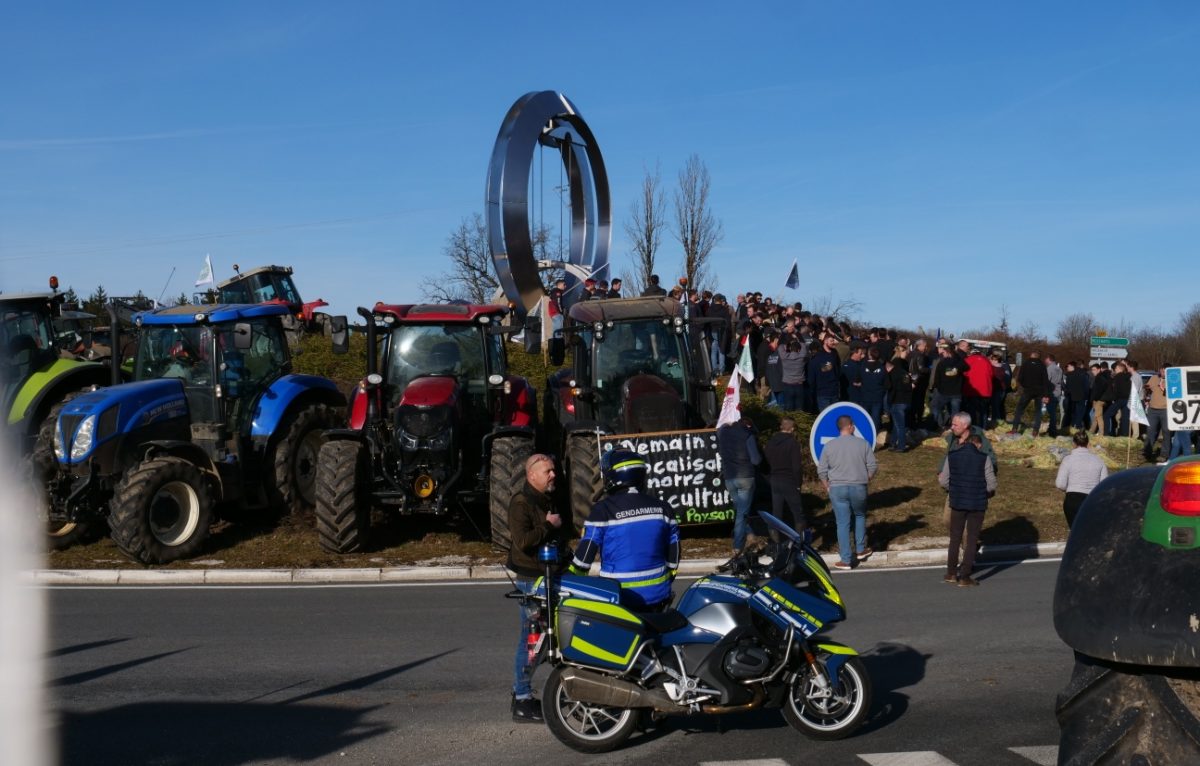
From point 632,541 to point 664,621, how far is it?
1.81 feet

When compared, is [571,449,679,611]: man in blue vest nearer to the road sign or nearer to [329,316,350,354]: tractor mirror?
the road sign

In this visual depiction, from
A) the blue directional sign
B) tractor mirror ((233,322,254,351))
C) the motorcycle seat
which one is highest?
tractor mirror ((233,322,254,351))

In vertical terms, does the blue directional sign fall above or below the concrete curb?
above

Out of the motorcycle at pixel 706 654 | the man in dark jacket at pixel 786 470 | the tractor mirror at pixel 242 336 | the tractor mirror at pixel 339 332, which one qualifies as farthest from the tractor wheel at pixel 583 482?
the motorcycle at pixel 706 654

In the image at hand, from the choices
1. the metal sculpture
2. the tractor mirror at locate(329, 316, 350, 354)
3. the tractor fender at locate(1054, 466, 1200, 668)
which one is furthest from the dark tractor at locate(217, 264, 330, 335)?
Result: the tractor fender at locate(1054, 466, 1200, 668)

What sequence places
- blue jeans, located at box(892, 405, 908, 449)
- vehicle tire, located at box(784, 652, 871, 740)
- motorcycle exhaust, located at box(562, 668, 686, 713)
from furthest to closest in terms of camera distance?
1. blue jeans, located at box(892, 405, 908, 449)
2. vehicle tire, located at box(784, 652, 871, 740)
3. motorcycle exhaust, located at box(562, 668, 686, 713)

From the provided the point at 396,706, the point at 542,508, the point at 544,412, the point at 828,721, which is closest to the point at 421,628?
the point at 396,706

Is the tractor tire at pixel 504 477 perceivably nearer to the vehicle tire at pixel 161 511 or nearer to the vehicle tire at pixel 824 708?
the vehicle tire at pixel 161 511

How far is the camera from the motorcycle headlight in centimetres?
1374

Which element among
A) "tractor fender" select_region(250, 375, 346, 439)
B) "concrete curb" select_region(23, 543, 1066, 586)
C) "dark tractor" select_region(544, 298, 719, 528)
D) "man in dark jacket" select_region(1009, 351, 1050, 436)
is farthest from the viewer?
"man in dark jacket" select_region(1009, 351, 1050, 436)

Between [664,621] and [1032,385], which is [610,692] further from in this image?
[1032,385]

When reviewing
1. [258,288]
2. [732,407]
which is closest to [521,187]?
[258,288]

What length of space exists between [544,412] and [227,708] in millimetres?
11148

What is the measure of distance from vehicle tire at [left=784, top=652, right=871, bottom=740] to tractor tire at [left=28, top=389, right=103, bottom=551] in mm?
9852
